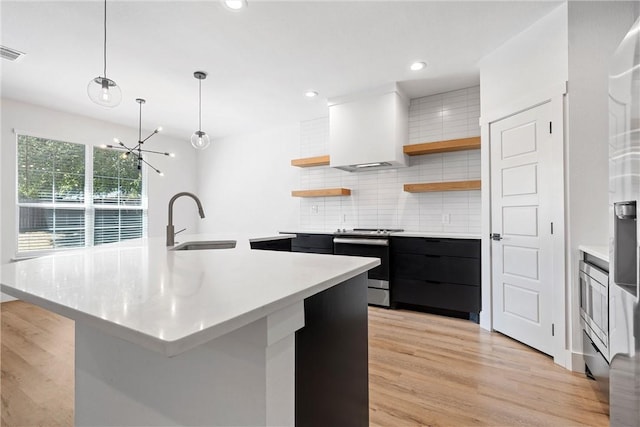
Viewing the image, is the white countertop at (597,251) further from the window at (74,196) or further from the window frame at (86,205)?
the window at (74,196)

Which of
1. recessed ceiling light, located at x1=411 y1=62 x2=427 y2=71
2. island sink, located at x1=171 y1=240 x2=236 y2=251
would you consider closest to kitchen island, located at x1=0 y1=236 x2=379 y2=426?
island sink, located at x1=171 y1=240 x2=236 y2=251

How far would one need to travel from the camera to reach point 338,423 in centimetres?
112

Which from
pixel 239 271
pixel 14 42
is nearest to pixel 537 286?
pixel 239 271

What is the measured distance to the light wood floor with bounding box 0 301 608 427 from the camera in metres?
1.66

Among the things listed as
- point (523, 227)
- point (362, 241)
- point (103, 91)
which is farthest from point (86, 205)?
point (523, 227)

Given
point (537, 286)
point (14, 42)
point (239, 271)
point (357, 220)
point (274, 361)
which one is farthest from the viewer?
point (357, 220)

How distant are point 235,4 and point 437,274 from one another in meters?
3.12

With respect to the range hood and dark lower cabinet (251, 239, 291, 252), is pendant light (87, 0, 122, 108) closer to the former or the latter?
dark lower cabinet (251, 239, 291, 252)

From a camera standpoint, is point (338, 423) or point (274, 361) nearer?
point (274, 361)

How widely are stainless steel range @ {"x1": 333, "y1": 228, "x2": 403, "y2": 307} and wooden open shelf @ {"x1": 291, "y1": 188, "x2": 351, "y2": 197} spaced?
0.80 m

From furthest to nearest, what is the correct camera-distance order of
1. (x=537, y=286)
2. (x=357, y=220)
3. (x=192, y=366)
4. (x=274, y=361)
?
(x=357, y=220) < (x=537, y=286) < (x=192, y=366) < (x=274, y=361)

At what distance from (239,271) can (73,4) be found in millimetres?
2586

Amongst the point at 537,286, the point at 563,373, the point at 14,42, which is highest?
the point at 14,42

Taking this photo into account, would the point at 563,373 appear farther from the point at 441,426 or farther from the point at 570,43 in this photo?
the point at 570,43
